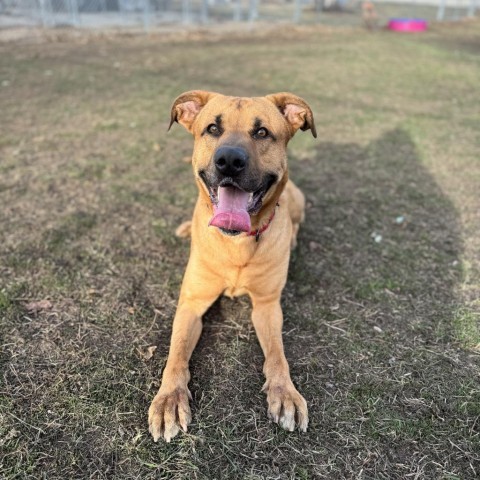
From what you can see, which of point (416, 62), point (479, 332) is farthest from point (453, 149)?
point (416, 62)

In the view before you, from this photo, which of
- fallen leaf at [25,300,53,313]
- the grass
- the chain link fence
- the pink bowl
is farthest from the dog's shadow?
the pink bowl

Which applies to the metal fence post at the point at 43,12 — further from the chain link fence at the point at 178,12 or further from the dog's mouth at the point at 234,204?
the dog's mouth at the point at 234,204

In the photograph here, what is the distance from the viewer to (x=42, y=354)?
Answer: 2.84 meters

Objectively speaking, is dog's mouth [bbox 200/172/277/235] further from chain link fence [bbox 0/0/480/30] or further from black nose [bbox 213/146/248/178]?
chain link fence [bbox 0/0/480/30]

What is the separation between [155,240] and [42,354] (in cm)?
160

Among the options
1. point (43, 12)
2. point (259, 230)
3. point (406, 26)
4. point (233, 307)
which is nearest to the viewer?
point (259, 230)

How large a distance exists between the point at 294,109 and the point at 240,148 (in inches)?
30.9

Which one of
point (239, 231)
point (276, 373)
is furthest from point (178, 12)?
point (276, 373)

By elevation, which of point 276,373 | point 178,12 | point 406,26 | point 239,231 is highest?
point 178,12

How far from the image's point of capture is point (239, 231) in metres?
2.73

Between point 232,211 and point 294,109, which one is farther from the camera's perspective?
point 294,109

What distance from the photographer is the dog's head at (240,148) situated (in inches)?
103

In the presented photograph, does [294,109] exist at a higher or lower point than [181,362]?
higher

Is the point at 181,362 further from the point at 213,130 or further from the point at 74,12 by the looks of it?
the point at 74,12
